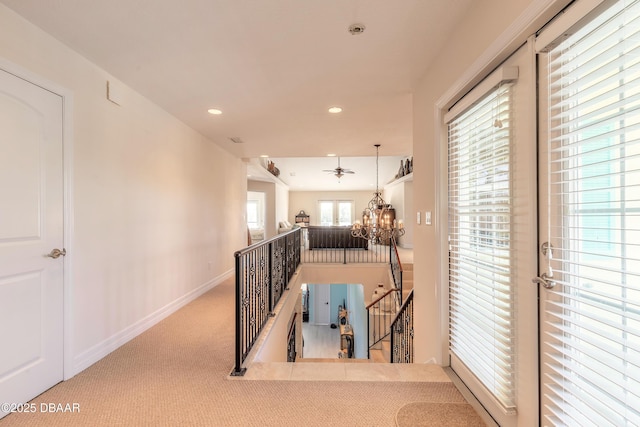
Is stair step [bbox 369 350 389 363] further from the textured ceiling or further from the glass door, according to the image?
the textured ceiling

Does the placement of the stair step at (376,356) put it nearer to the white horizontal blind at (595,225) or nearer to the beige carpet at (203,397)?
the beige carpet at (203,397)

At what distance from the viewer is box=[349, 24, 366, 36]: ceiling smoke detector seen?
194 centimetres

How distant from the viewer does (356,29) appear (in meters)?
1.97

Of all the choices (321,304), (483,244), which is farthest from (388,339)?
(321,304)

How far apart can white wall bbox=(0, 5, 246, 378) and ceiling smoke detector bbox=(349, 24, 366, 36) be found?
2058mm

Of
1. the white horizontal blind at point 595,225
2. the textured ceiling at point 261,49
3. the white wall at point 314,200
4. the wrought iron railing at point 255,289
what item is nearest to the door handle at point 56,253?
the wrought iron railing at point 255,289

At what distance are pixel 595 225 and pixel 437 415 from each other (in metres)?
1.35

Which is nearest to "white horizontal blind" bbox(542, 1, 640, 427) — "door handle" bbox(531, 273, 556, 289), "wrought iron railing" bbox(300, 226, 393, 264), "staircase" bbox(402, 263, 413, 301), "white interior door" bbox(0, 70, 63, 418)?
"door handle" bbox(531, 273, 556, 289)

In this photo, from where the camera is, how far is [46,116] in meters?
2.02

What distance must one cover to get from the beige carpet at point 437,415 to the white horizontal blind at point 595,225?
0.52 meters

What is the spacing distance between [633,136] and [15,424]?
3173 millimetres

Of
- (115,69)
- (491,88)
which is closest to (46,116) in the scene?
(115,69)

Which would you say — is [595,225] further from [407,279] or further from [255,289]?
[407,279]

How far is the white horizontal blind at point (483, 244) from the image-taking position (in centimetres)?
155
